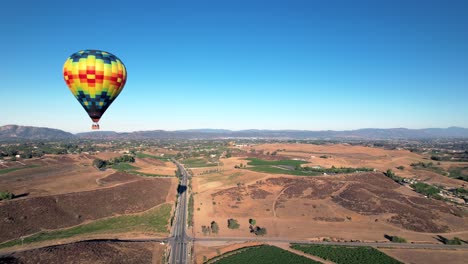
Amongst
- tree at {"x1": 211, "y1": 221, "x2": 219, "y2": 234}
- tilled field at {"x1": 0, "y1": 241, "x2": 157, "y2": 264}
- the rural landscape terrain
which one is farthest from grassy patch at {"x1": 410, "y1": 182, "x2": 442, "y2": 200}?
tilled field at {"x1": 0, "y1": 241, "x2": 157, "y2": 264}

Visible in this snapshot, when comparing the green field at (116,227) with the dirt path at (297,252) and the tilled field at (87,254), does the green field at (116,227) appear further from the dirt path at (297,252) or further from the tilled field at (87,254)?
the dirt path at (297,252)

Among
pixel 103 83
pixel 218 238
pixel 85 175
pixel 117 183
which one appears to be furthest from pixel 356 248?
pixel 85 175

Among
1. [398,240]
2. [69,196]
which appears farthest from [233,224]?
[69,196]

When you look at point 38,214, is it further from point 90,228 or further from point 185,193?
point 185,193

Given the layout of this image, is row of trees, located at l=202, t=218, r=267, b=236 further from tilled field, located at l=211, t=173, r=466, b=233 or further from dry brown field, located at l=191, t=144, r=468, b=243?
tilled field, located at l=211, t=173, r=466, b=233

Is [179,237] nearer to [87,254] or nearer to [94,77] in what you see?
[87,254]

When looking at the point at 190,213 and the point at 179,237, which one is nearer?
the point at 179,237
